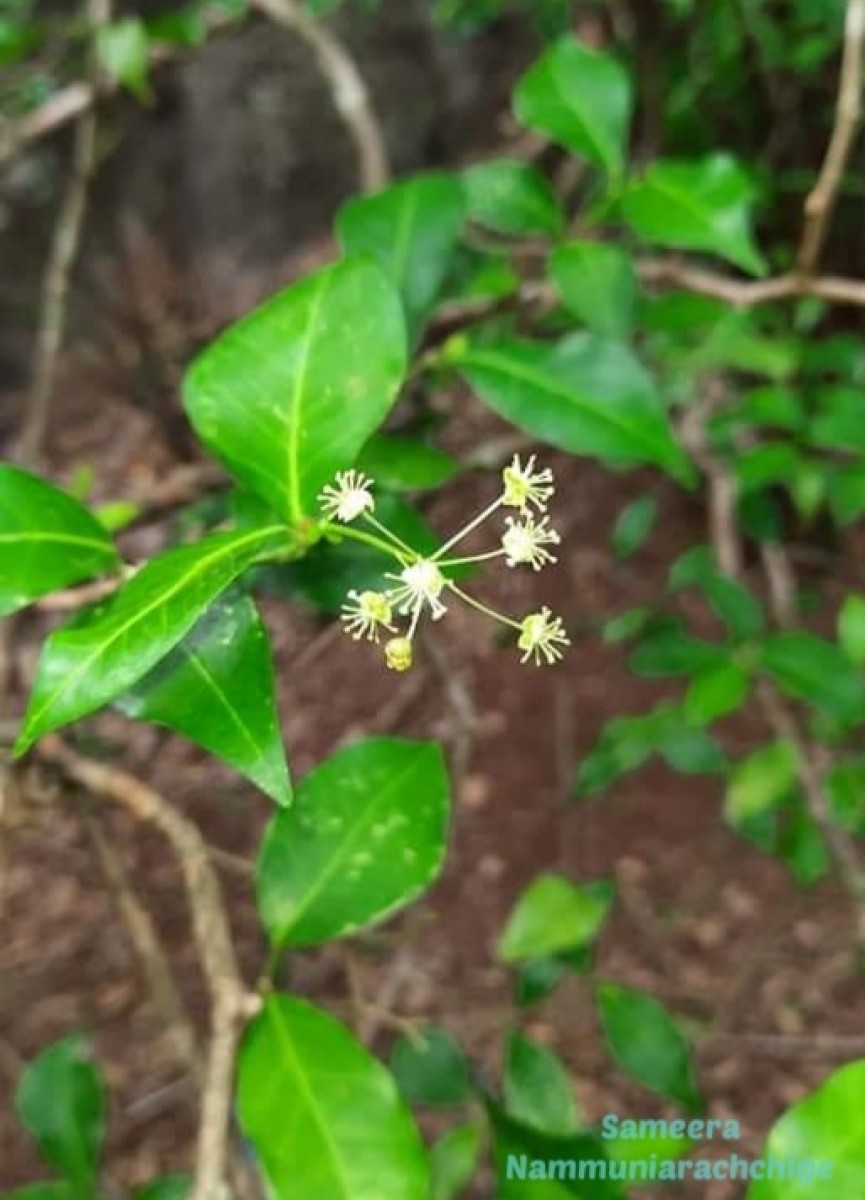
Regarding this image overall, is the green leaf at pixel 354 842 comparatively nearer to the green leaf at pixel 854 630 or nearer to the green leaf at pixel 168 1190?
the green leaf at pixel 168 1190

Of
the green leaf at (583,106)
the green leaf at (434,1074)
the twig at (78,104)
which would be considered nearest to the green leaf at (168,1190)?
the green leaf at (434,1074)

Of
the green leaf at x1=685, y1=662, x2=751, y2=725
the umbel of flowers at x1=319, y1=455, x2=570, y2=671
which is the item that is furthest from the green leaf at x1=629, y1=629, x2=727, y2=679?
the umbel of flowers at x1=319, y1=455, x2=570, y2=671

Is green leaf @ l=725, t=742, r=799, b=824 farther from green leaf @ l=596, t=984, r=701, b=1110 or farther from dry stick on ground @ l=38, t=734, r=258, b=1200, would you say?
dry stick on ground @ l=38, t=734, r=258, b=1200

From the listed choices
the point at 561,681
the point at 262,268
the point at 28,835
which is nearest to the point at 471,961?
the point at 561,681

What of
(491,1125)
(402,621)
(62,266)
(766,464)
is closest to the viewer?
(491,1125)

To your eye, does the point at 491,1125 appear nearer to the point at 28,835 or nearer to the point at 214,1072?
the point at 214,1072

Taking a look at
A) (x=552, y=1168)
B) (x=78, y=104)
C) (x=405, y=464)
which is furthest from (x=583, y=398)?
(x=78, y=104)
